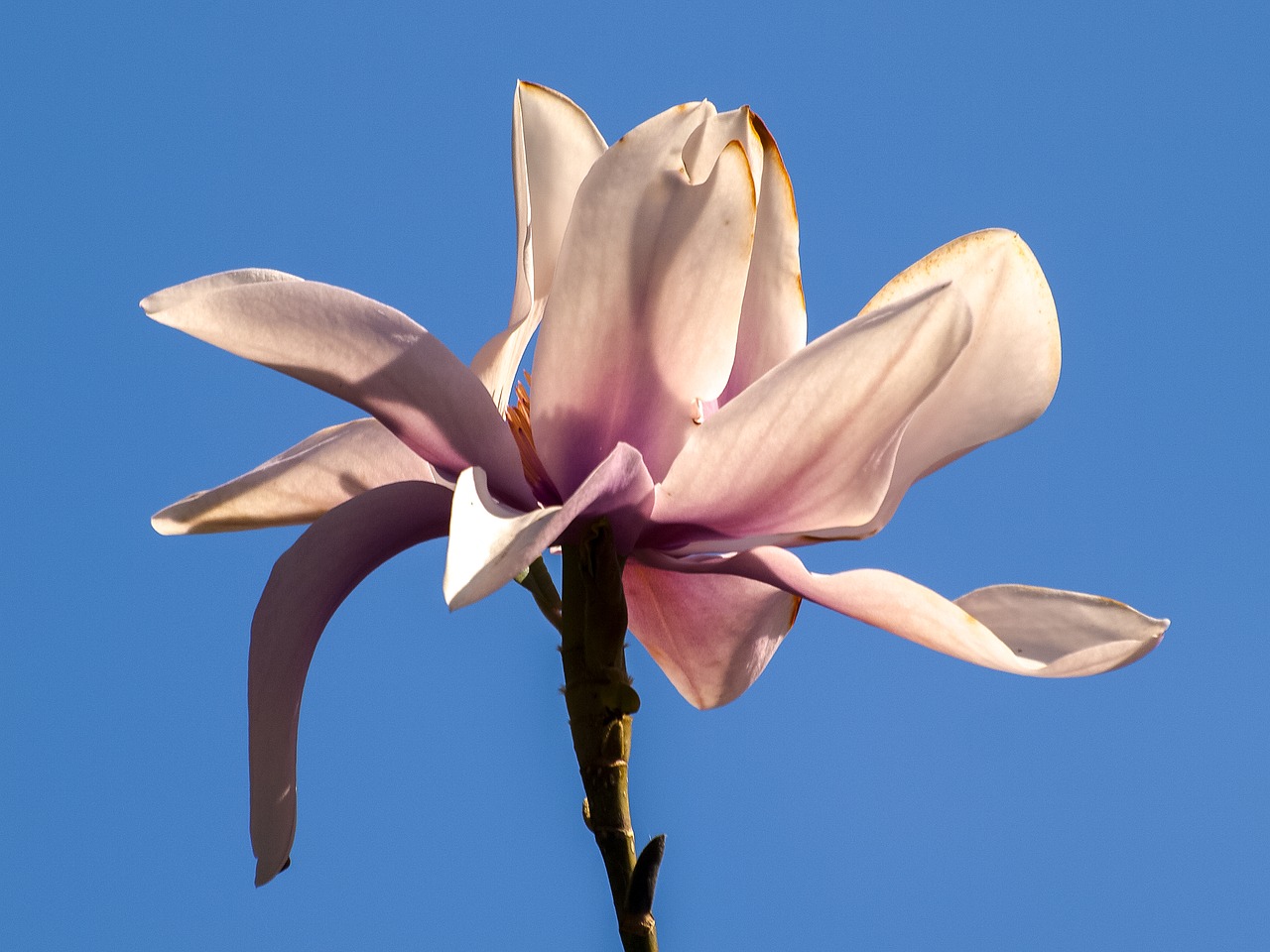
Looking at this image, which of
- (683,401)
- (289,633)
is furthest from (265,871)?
(683,401)

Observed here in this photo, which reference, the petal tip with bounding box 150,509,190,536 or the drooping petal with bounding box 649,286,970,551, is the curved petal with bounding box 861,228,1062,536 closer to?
the drooping petal with bounding box 649,286,970,551

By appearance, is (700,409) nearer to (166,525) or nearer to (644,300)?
(644,300)

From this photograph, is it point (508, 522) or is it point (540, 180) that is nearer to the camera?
point (508, 522)

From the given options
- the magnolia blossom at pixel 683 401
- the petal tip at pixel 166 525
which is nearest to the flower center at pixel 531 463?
the magnolia blossom at pixel 683 401

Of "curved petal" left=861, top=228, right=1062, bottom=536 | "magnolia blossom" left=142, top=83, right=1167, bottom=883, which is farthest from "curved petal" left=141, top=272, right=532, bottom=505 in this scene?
"curved petal" left=861, top=228, right=1062, bottom=536

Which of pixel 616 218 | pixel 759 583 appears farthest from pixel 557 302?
pixel 759 583

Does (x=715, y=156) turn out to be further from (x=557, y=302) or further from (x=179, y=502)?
(x=179, y=502)

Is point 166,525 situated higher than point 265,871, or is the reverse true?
point 166,525
